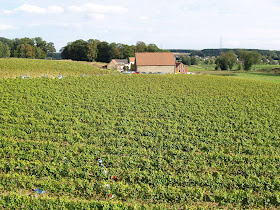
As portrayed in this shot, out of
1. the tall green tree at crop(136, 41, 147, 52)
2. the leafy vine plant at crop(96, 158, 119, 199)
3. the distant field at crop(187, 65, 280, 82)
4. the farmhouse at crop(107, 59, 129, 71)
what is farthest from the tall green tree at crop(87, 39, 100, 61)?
the leafy vine plant at crop(96, 158, 119, 199)

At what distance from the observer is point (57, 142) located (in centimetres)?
1509

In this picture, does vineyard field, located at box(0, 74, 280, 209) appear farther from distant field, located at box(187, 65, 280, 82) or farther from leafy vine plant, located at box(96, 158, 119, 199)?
distant field, located at box(187, 65, 280, 82)

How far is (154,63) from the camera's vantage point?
57.2 metres

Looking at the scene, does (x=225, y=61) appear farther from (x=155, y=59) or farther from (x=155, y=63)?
(x=155, y=63)

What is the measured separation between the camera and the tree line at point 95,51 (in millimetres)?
87562

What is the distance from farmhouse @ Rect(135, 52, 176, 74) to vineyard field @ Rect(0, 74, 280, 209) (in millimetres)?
30456

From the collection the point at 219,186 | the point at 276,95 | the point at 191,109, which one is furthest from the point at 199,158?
Result: the point at 276,95

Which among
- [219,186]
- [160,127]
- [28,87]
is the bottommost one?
[219,186]

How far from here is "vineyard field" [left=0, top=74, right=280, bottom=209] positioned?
10039 millimetres

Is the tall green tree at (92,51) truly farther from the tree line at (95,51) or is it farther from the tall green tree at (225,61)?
the tall green tree at (225,61)

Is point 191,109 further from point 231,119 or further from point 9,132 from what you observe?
point 9,132

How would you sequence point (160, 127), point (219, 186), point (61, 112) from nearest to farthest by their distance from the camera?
1. point (219, 186)
2. point (160, 127)
3. point (61, 112)

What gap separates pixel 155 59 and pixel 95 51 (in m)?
36.6

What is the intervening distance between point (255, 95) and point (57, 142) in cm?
2369
